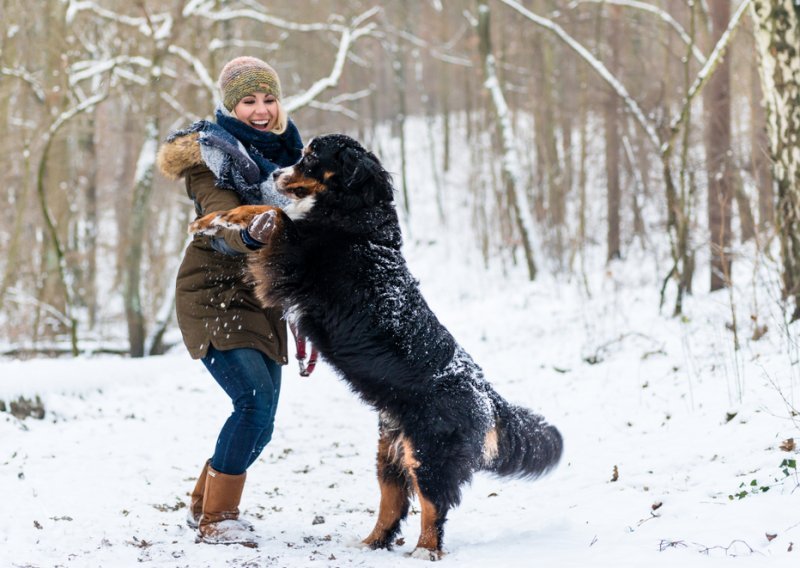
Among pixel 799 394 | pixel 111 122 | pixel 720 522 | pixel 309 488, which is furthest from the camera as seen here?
pixel 111 122

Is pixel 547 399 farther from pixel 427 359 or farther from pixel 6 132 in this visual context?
pixel 6 132

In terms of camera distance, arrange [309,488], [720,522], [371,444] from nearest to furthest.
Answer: [720,522] < [309,488] < [371,444]

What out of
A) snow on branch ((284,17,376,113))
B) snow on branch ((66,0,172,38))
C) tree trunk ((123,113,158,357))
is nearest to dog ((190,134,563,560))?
tree trunk ((123,113,158,357))

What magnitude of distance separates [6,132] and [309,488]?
11.9m

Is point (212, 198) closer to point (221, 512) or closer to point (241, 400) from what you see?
point (241, 400)

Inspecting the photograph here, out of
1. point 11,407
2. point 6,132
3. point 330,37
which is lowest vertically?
point 11,407

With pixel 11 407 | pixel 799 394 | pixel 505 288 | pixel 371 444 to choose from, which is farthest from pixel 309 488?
pixel 505 288

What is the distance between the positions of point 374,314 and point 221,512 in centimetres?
128

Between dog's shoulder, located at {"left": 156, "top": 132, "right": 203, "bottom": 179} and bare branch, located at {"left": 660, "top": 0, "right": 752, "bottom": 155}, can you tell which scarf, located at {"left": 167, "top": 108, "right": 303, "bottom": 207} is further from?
bare branch, located at {"left": 660, "top": 0, "right": 752, "bottom": 155}

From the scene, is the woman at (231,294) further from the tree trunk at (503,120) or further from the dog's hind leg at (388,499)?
the tree trunk at (503,120)

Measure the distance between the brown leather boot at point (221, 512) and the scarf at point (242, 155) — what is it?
139 cm

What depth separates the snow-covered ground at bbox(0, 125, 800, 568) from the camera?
323cm

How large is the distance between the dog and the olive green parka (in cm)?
19

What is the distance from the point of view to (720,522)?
122 inches
